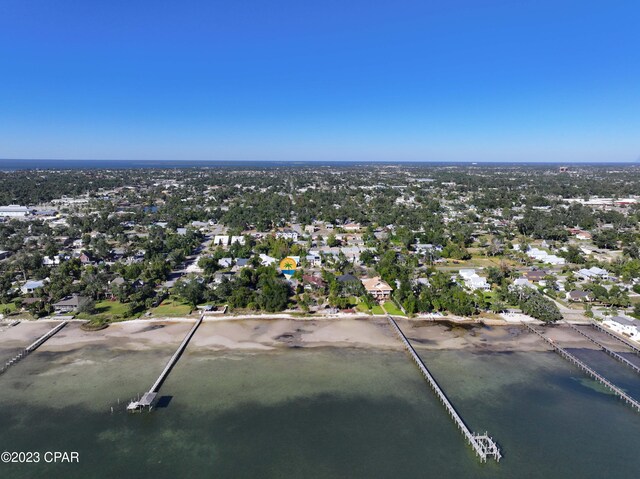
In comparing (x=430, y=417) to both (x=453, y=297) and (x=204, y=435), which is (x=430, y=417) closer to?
(x=204, y=435)

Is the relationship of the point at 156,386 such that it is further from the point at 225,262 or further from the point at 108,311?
the point at 225,262

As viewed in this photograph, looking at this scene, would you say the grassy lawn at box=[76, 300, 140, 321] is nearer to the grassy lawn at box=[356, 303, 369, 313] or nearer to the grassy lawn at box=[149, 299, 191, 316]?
the grassy lawn at box=[149, 299, 191, 316]

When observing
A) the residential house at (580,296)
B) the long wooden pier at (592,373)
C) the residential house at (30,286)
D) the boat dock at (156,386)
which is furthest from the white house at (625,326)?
the residential house at (30,286)

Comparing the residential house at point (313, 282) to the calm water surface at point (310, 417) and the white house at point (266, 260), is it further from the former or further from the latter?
the calm water surface at point (310, 417)

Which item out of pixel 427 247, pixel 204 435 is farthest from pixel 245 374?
pixel 427 247

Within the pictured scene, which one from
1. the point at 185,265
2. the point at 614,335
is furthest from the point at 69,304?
the point at 614,335

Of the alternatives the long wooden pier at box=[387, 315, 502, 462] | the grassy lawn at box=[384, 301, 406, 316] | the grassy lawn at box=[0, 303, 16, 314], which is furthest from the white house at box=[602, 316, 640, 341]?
the grassy lawn at box=[0, 303, 16, 314]

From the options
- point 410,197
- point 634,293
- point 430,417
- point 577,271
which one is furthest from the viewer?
point 410,197
